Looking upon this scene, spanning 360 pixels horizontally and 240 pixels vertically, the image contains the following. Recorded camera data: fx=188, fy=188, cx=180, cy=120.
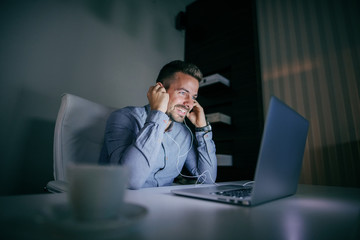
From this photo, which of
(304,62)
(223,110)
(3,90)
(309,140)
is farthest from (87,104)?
(304,62)

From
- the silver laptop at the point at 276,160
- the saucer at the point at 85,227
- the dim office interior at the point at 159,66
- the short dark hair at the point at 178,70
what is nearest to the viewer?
the saucer at the point at 85,227

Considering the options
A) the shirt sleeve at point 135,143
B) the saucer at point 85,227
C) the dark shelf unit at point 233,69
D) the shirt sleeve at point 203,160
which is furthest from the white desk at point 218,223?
the dark shelf unit at point 233,69

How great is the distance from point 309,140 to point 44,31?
2488mm

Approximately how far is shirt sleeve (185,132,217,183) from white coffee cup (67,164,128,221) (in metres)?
1.06

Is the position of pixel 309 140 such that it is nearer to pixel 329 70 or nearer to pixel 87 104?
pixel 329 70

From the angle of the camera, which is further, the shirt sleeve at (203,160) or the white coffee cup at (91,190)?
the shirt sleeve at (203,160)

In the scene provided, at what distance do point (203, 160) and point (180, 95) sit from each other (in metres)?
0.51

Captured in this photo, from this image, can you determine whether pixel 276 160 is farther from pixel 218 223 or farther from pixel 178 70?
pixel 178 70

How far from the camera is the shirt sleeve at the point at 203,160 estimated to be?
134 centimetres

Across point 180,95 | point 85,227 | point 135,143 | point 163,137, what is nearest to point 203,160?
point 163,137

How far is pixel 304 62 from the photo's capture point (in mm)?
1911

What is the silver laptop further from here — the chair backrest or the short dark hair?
the short dark hair

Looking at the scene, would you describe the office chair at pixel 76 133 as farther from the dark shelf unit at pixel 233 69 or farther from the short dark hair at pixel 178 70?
the dark shelf unit at pixel 233 69

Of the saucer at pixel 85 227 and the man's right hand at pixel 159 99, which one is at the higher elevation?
the man's right hand at pixel 159 99
